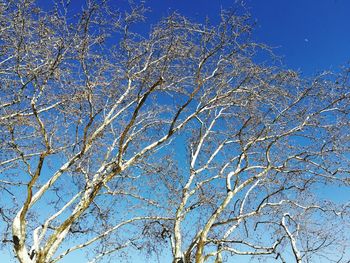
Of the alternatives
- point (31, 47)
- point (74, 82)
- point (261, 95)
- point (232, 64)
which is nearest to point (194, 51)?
point (232, 64)

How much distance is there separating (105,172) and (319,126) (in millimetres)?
5114

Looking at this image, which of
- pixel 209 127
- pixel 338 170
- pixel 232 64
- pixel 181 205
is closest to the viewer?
pixel 232 64

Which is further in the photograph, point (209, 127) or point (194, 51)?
point (209, 127)

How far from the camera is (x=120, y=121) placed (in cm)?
1105

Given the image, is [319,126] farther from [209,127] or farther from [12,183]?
[12,183]

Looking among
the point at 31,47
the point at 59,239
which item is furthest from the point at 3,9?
the point at 59,239

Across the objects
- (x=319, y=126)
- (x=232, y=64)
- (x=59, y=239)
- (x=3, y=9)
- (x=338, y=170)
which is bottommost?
(x=59, y=239)

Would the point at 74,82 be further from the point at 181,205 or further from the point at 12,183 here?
the point at 181,205

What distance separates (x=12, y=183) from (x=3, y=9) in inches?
175

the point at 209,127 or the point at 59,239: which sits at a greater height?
the point at 209,127

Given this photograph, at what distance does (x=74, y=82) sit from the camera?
7.75 meters

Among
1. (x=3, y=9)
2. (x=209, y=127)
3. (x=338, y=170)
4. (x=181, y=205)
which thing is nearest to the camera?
(x=3, y=9)

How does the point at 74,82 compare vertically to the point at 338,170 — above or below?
above

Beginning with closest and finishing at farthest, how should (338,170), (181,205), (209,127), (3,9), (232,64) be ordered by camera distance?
(3,9)
(232,64)
(338,170)
(181,205)
(209,127)
